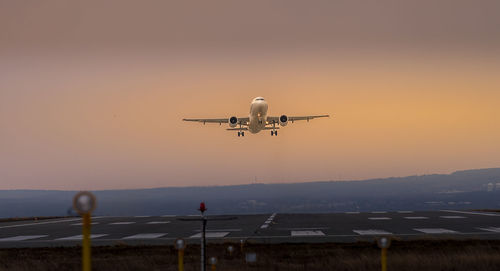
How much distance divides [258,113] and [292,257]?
49.1 metres

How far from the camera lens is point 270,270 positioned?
1998 centimetres

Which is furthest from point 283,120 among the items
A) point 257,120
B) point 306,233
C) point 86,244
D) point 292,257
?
point 86,244

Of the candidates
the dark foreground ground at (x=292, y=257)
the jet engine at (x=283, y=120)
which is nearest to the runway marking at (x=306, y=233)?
the dark foreground ground at (x=292, y=257)

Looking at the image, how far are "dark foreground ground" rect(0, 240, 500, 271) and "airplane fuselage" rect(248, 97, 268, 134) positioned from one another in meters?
42.8

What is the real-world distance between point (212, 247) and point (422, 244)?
11.1 meters

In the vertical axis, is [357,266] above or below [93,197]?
below

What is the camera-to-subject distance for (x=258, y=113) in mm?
72125

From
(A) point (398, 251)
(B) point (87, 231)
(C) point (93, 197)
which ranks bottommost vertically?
(A) point (398, 251)

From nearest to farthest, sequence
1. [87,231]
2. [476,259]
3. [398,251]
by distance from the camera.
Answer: [87,231] < [476,259] < [398,251]

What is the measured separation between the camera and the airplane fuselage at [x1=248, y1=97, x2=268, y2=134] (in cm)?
7125

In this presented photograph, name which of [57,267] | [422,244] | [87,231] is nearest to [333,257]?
[422,244]

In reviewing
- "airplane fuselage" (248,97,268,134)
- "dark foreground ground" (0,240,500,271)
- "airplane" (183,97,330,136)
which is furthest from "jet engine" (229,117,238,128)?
"dark foreground ground" (0,240,500,271)

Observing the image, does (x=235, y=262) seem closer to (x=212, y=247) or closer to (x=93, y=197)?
(x=212, y=247)

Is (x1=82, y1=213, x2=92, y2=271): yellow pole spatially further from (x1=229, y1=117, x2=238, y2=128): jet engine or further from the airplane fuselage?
(x1=229, y1=117, x2=238, y2=128): jet engine
